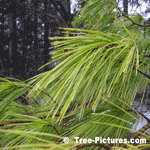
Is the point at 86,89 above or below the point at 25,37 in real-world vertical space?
below

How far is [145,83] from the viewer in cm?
43

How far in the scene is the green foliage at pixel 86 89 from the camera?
25 centimetres

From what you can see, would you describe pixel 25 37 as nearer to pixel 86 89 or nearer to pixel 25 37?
pixel 25 37

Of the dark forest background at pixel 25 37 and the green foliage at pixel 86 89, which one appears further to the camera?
the dark forest background at pixel 25 37

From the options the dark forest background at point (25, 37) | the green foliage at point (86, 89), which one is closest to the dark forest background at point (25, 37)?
the dark forest background at point (25, 37)

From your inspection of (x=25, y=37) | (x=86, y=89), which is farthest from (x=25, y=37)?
(x=86, y=89)

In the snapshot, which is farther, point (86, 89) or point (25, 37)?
point (25, 37)

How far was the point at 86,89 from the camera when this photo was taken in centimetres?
31

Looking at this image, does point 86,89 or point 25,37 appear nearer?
point 86,89

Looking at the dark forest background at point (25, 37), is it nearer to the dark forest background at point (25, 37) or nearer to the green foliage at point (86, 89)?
the dark forest background at point (25, 37)

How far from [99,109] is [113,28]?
0.51 meters

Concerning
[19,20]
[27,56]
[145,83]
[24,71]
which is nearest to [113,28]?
[145,83]

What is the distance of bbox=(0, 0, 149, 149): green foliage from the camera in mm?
251

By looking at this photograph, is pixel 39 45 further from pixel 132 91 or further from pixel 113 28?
pixel 132 91
